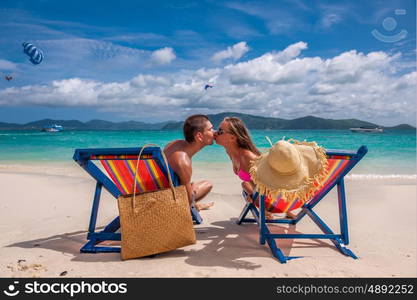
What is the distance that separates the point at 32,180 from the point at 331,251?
6.08 m

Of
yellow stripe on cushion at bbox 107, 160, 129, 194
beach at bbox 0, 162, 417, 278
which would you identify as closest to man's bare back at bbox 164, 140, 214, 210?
yellow stripe on cushion at bbox 107, 160, 129, 194

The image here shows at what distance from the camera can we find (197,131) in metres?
3.81

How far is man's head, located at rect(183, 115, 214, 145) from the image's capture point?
3814mm

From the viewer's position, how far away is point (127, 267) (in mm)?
2742

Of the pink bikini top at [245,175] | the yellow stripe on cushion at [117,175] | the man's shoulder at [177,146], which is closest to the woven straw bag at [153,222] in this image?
the yellow stripe on cushion at [117,175]

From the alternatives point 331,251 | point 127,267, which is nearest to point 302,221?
point 331,251

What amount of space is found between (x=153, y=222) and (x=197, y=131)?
128cm

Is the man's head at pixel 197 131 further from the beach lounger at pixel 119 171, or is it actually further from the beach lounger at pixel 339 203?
the beach lounger at pixel 339 203

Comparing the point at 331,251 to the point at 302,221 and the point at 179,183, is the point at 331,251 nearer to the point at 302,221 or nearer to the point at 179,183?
the point at 302,221

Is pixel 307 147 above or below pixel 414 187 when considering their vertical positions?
above

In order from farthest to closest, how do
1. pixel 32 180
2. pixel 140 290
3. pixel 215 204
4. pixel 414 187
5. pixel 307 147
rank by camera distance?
pixel 32 180
pixel 414 187
pixel 215 204
pixel 307 147
pixel 140 290

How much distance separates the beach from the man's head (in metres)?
1.04

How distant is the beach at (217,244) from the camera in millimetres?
2715

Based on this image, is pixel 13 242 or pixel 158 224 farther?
pixel 13 242
